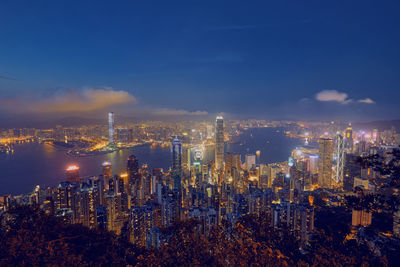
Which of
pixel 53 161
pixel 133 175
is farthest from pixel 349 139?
pixel 53 161

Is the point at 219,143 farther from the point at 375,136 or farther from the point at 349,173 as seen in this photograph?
the point at 375,136

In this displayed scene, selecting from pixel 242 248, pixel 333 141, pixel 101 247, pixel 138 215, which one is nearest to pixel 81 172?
pixel 138 215

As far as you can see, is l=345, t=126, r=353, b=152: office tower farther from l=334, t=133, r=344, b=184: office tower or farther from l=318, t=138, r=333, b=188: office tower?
l=318, t=138, r=333, b=188: office tower

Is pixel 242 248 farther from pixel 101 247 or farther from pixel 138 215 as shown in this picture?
pixel 138 215

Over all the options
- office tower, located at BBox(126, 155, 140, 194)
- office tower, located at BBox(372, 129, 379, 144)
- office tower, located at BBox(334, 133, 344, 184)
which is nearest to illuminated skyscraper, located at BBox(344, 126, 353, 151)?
office tower, located at BBox(372, 129, 379, 144)

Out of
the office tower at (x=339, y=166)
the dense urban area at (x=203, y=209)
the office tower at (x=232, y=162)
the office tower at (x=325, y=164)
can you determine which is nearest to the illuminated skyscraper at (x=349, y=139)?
the dense urban area at (x=203, y=209)

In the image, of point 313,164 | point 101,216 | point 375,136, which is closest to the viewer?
point 101,216

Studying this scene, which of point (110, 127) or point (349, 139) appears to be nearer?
point (349, 139)
